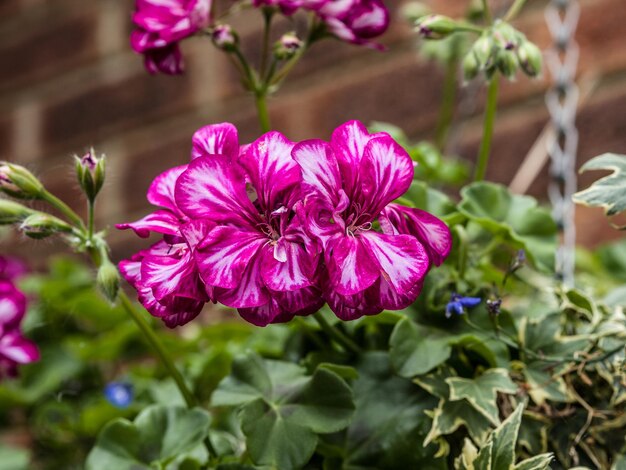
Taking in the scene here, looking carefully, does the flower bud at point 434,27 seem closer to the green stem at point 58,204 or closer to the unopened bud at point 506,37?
the unopened bud at point 506,37

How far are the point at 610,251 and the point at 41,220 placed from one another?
63cm

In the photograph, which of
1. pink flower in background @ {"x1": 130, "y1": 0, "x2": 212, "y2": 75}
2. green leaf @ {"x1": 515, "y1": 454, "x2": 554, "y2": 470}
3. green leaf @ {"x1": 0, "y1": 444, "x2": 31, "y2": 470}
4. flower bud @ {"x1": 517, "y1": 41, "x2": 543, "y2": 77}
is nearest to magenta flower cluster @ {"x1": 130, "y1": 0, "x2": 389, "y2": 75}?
pink flower in background @ {"x1": 130, "y1": 0, "x2": 212, "y2": 75}

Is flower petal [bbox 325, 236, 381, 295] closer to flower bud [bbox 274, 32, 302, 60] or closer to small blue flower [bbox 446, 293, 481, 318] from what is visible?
small blue flower [bbox 446, 293, 481, 318]

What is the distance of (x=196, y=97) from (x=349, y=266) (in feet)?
3.31

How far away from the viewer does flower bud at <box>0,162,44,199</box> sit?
1.74 feet

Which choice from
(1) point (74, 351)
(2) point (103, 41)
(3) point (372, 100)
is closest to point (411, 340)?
(1) point (74, 351)

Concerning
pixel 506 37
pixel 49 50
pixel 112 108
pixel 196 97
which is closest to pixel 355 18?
pixel 506 37

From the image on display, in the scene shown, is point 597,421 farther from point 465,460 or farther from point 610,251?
point 610,251

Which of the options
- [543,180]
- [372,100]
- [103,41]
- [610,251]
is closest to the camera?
[610,251]

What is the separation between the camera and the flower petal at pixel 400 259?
0.43 metres

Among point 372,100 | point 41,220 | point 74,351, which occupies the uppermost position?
point 41,220

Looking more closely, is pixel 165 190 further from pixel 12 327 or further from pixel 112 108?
pixel 112 108

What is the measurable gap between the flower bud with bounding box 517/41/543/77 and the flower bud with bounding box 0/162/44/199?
0.32m

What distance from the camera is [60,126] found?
1.53 meters
